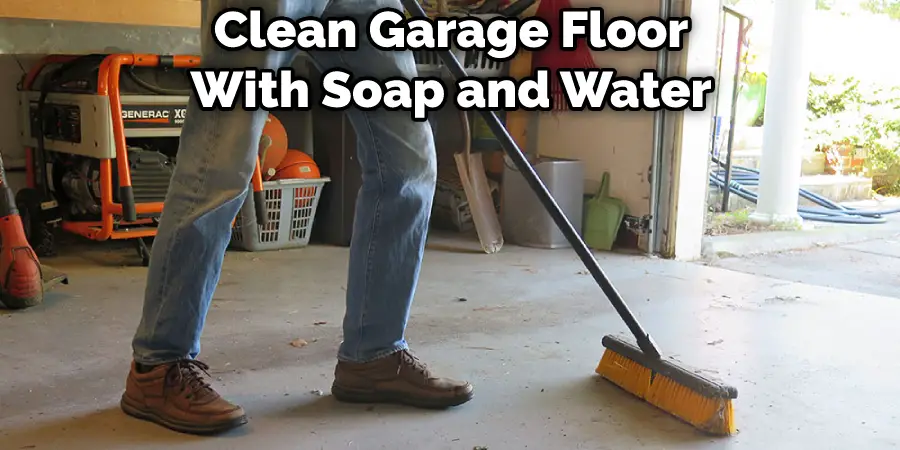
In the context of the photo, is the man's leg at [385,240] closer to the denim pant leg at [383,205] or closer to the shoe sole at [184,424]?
the denim pant leg at [383,205]

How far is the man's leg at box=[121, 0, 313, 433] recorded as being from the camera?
4.40ft

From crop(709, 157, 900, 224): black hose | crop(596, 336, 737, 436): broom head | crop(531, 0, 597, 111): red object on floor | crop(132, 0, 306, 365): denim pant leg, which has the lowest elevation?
crop(596, 336, 737, 436): broom head

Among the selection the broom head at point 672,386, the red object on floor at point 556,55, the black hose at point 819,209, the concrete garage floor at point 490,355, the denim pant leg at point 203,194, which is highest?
the red object on floor at point 556,55

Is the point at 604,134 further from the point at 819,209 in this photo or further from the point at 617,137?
the point at 819,209

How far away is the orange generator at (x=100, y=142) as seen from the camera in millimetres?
2590

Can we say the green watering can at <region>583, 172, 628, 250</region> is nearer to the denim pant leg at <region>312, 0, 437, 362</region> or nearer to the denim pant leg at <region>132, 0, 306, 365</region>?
the denim pant leg at <region>312, 0, 437, 362</region>

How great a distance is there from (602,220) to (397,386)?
187 centimetres

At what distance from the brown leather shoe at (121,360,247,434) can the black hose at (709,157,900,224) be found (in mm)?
3577

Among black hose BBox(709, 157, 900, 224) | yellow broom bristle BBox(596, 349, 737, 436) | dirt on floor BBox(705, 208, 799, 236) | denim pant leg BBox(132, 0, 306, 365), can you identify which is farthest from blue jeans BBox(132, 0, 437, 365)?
black hose BBox(709, 157, 900, 224)

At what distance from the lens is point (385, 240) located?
4.96 ft

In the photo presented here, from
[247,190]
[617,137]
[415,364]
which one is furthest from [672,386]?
[617,137]

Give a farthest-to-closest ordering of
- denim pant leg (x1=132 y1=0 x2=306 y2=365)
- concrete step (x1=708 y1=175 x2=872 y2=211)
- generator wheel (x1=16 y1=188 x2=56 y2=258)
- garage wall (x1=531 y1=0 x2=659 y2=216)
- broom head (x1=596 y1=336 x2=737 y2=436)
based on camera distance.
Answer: concrete step (x1=708 y1=175 x2=872 y2=211)
garage wall (x1=531 y1=0 x2=659 y2=216)
generator wheel (x1=16 y1=188 x2=56 y2=258)
broom head (x1=596 y1=336 x2=737 y2=436)
denim pant leg (x1=132 y1=0 x2=306 y2=365)

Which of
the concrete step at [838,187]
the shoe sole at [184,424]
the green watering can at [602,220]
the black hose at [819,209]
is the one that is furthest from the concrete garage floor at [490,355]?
the concrete step at [838,187]

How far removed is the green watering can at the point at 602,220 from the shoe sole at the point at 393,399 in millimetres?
1809
